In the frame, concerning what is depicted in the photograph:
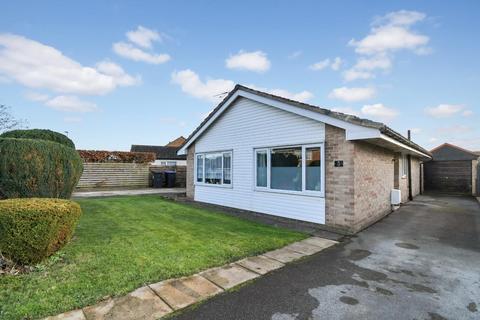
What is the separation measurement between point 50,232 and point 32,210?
1.44 feet

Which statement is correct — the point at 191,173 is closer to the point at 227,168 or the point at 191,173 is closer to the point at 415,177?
the point at 227,168

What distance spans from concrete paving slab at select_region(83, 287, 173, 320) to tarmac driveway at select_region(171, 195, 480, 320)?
12.7 inches

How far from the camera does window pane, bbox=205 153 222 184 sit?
1160 centimetres

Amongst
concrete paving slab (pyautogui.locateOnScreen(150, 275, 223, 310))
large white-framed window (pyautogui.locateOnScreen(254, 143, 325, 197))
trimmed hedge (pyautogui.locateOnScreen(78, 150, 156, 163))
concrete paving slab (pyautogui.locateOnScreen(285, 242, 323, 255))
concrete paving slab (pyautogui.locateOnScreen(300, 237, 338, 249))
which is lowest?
concrete paving slab (pyautogui.locateOnScreen(300, 237, 338, 249))

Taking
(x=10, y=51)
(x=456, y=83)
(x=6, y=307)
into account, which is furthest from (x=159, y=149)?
(x=6, y=307)

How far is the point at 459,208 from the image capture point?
38.4 ft

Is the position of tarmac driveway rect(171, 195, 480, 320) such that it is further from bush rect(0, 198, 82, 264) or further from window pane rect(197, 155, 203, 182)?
window pane rect(197, 155, 203, 182)

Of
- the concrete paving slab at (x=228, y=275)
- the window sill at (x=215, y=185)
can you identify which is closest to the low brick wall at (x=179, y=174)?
the window sill at (x=215, y=185)

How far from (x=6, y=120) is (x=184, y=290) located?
78.0 ft

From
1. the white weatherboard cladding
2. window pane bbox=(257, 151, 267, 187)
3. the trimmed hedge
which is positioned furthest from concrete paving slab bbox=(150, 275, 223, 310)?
the trimmed hedge

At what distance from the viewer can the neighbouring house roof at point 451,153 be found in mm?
19031

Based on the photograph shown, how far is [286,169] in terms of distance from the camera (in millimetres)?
8695

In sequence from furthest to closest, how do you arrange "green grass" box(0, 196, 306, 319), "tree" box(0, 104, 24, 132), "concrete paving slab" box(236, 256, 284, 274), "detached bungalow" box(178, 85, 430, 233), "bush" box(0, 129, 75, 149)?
"tree" box(0, 104, 24, 132), "bush" box(0, 129, 75, 149), "detached bungalow" box(178, 85, 430, 233), "concrete paving slab" box(236, 256, 284, 274), "green grass" box(0, 196, 306, 319)

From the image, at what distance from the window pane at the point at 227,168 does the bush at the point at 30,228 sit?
7.02 m
